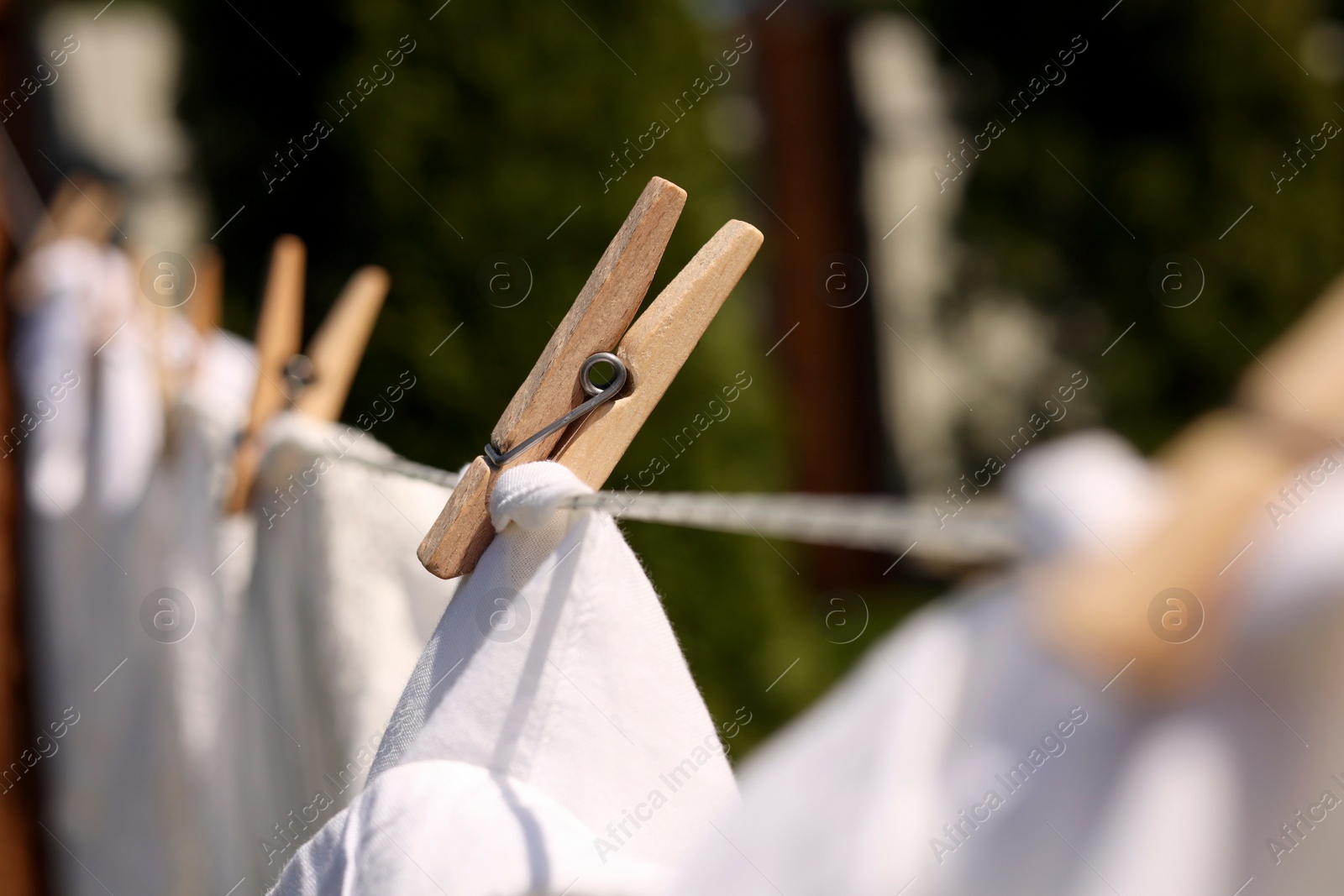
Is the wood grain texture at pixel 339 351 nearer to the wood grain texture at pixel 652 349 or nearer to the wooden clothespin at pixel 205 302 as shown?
the wooden clothespin at pixel 205 302

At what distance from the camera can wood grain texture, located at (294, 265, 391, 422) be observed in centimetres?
111

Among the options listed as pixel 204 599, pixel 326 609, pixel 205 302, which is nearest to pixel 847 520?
pixel 326 609

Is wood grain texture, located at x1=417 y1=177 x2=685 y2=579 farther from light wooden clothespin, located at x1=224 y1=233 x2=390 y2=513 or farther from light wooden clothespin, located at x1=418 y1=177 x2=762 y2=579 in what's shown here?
light wooden clothespin, located at x1=224 y1=233 x2=390 y2=513

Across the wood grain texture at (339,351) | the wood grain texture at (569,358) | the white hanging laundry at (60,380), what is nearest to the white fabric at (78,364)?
the white hanging laundry at (60,380)

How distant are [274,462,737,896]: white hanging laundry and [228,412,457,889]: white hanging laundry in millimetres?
297

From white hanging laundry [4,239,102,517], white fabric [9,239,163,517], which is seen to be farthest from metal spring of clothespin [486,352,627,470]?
white hanging laundry [4,239,102,517]

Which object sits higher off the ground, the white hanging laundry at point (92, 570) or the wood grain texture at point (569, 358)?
the wood grain texture at point (569, 358)

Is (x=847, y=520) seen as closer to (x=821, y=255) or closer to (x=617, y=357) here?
(x=617, y=357)

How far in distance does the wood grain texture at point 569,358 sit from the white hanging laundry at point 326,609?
24 centimetres

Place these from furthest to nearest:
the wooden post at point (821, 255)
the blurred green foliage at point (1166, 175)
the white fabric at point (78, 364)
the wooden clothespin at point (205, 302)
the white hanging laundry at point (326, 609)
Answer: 1. the wooden post at point (821, 255)
2. the blurred green foliage at point (1166, 175)
3. the white fabric at point (78, 364)
4. the wooden clothespin at point (205, 302)
5. the white hanging laundry at point (326, 609)

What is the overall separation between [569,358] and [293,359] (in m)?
0.55

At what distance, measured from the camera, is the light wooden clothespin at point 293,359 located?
111cm

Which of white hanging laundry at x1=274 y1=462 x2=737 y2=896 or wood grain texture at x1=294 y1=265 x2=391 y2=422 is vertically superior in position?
wood grain texture at x1=294 y1=265 x2=391 y2=422

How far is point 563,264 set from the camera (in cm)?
219
